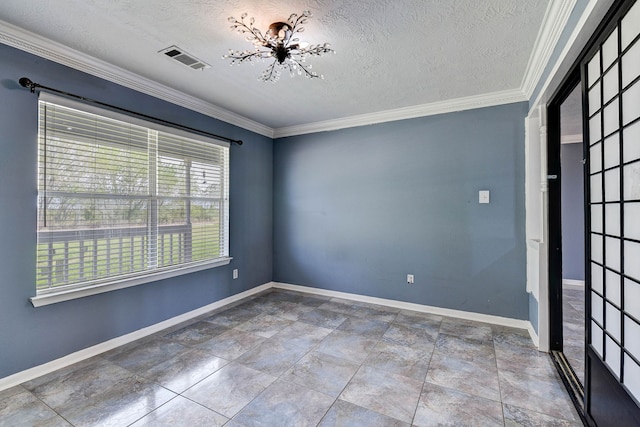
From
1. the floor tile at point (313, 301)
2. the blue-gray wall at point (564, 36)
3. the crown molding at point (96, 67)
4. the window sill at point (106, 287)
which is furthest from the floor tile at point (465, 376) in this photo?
the crown molding at point (96, 67)

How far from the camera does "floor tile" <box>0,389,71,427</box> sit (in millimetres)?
1687

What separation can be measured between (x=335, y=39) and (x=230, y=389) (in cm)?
260

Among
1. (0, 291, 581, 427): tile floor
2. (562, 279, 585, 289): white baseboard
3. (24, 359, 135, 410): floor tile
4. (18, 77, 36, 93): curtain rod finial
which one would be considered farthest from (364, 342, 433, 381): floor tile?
(562, 279, 585, 289): white baseboard

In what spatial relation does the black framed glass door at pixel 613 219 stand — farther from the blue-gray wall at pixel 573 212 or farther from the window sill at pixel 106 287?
the blue-gray wall at pixel 573 212

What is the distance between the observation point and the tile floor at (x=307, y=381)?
1.75 meters

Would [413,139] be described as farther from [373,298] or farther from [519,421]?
[519,421]

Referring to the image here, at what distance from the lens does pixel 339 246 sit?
4.11 metres

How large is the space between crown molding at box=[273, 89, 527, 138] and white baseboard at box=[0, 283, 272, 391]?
2625 mm

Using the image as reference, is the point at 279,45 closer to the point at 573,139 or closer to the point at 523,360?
the point at 523,360

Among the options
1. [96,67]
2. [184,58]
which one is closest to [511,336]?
[184,58]

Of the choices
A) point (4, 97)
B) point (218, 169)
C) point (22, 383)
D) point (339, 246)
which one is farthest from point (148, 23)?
point (339, 246)

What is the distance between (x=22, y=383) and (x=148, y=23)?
266 centimetres

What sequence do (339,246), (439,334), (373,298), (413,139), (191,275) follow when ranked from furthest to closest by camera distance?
(339,246), (373,298), (413,139), (191,275), (439,334)

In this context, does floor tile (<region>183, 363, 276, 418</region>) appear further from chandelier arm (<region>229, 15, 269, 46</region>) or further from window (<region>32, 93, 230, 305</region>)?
chandelier arm (<region>229, 15, 269, 46</region>)
